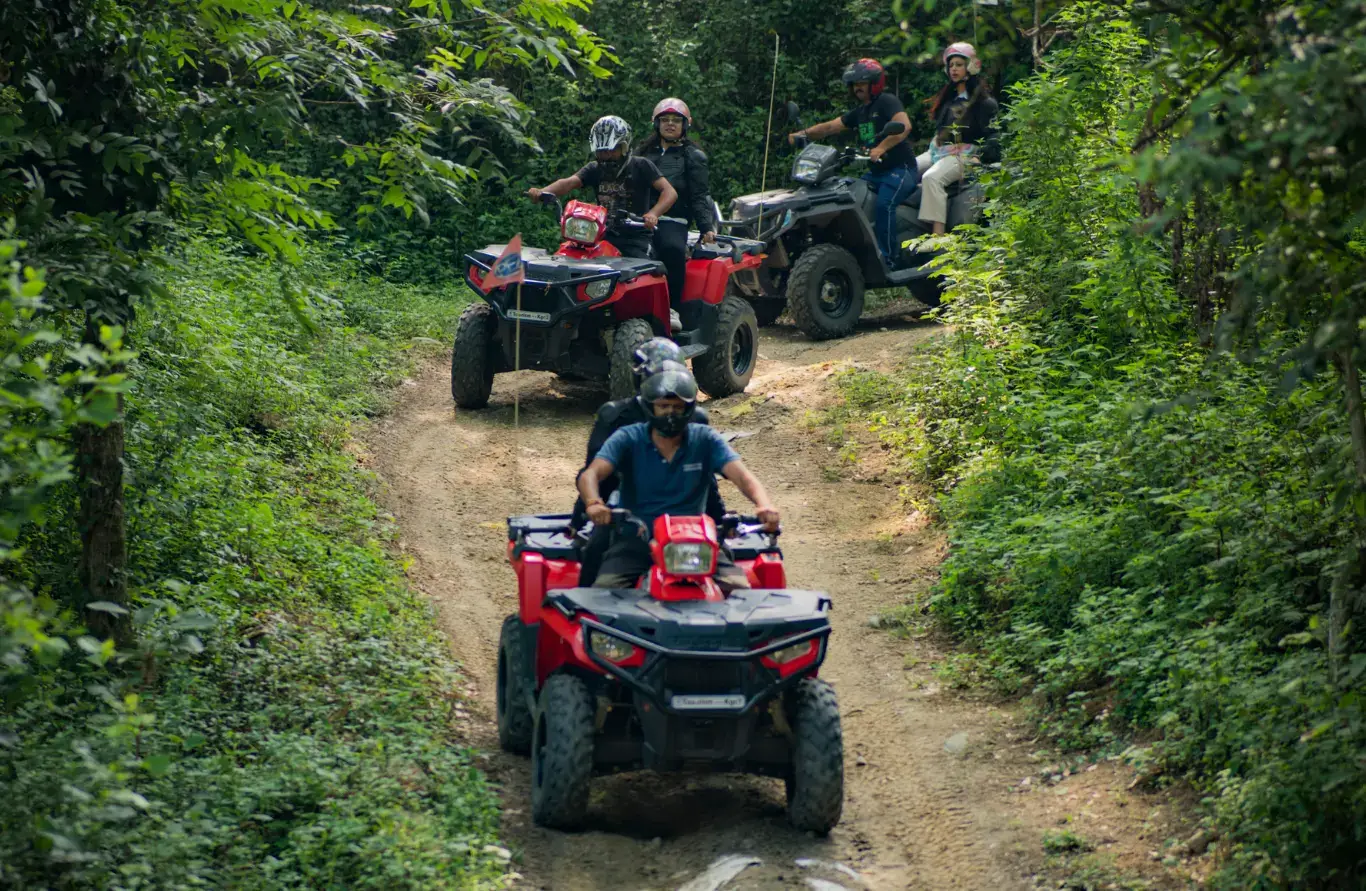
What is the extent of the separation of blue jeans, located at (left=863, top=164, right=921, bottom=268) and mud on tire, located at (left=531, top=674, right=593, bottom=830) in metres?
10.00

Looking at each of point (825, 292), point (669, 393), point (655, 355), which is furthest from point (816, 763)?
point (825, 292)

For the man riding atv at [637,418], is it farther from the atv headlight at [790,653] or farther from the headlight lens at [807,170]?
the headlight lens at [807,170]

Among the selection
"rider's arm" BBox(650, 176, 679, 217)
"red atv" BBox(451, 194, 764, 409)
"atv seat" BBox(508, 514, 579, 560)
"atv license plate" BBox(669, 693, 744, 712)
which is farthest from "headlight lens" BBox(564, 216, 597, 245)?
"atv license plate" BBox(669, 693, 744, 712)

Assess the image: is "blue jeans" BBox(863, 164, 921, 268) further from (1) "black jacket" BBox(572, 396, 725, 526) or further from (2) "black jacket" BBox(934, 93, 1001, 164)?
(1) "black jacket" BBox(572, 396, 725, 526)

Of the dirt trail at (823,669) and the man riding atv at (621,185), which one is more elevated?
the man riding atv at (621,185)

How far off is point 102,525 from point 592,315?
19.1 feet

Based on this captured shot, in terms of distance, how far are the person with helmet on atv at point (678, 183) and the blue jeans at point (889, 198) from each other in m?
2.82

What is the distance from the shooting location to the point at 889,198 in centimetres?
1510

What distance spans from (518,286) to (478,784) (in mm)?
5976

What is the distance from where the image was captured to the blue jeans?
15086 millimetres

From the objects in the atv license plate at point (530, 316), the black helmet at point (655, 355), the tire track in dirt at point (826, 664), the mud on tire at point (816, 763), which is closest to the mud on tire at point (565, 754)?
the tire track in dirt at point (826, 664)

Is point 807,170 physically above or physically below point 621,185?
above

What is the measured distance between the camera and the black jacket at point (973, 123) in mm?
14891

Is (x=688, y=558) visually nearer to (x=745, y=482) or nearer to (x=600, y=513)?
(x=600, y=513)
